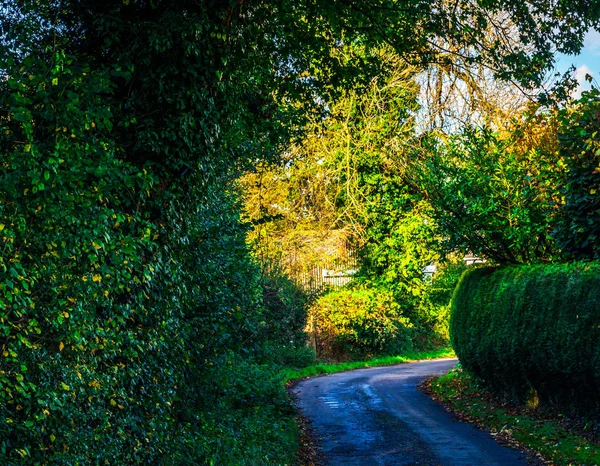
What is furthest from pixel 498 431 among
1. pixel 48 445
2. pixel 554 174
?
pixel 48 445

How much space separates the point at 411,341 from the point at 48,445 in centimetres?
3126

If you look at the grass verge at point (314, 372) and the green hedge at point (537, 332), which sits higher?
the green hedge at point (537, 332)

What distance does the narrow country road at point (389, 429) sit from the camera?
454 inches

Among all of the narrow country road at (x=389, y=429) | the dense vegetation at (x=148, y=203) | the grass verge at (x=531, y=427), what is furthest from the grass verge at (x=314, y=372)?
the grass verge at (x=531, y=427)

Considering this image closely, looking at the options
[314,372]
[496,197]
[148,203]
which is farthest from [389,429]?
[314,372]

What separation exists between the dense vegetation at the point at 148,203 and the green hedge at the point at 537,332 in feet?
5.22

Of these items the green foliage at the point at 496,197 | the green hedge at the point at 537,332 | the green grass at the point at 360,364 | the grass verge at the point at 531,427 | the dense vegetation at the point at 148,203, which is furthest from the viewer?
the green grass at the point at 360,364

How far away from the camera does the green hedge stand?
12.5 meters

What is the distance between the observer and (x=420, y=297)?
1426 inches

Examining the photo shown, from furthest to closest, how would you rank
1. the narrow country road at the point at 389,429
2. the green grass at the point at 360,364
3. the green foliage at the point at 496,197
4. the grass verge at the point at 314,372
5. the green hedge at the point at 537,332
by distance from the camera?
the green grass at the point at 360,364 → the green foliage at the point at 496,197 → the green hedge at the point at 537,332 → the grass verge at the point at 314,372 → the narrow country road at the point at 389,429

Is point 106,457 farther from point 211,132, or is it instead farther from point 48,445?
point 211,132

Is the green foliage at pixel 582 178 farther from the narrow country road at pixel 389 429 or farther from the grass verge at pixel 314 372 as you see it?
the grass verge at pixel 314 372

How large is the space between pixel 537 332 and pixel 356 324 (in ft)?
61.9

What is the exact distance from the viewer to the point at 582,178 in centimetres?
1440
